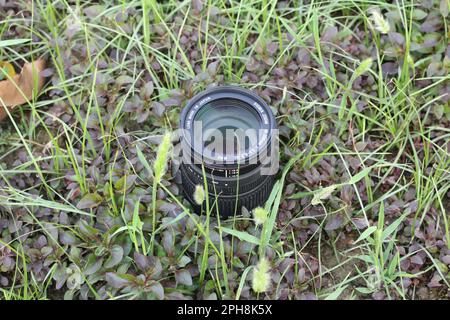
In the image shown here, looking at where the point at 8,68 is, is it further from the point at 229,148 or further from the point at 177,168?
the point at 229,148

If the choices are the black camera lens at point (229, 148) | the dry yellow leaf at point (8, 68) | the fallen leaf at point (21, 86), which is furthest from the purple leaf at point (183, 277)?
the dry yellow leaf at point (8, 68)

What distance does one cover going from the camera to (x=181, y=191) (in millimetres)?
3113

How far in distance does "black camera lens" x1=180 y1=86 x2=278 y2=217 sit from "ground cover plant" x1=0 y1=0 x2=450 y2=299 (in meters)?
0.08

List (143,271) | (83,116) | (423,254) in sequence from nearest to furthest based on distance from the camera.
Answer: (143,271) → (423,254) → (83,116)

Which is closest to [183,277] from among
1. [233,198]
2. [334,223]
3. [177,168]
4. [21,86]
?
[233,198]

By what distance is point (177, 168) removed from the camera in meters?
3.12

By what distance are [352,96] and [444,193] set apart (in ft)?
1.98

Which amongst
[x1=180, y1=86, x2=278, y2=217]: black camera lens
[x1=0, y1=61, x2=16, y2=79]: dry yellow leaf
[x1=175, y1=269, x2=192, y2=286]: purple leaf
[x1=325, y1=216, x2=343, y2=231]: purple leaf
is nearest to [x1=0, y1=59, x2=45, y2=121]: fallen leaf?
[x1=0, y1=61, x2=16, y2=79]: dry yellow leaf

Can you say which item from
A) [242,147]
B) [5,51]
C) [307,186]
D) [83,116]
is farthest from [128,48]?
[307,186]

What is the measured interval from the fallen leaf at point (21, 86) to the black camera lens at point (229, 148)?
0.91 m

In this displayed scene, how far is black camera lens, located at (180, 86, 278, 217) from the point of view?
9.08ft

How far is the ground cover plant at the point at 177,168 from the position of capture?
2920mm
